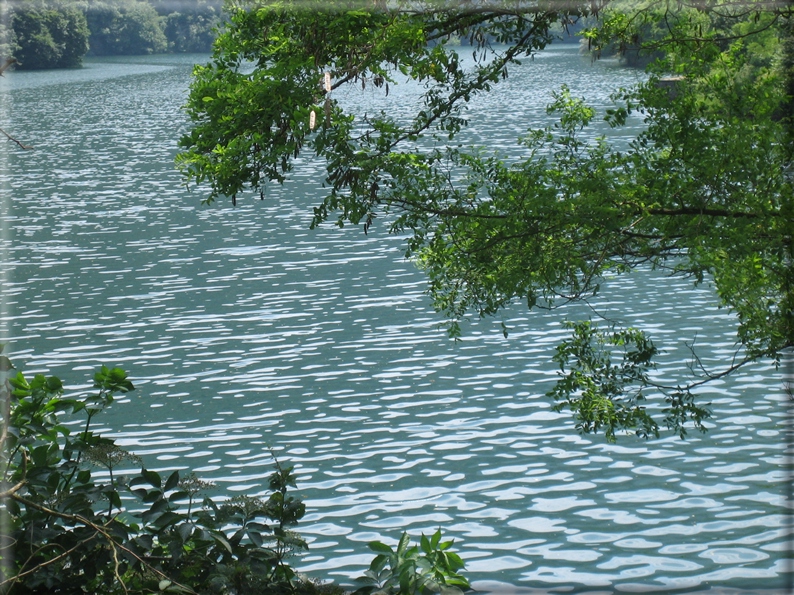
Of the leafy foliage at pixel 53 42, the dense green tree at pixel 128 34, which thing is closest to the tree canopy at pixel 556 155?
the leafy foliage at pixel 53 42

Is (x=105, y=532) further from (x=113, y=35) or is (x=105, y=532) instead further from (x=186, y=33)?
(x=186, y=33)

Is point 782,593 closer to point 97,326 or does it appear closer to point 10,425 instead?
point 10,425

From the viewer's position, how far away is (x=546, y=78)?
71.9 metres

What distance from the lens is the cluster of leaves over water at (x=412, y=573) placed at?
4.86 m

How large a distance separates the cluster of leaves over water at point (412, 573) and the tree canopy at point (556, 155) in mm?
3189

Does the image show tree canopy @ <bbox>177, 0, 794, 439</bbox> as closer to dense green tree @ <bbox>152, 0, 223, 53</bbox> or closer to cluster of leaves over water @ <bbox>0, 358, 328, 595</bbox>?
cluster of leaves over water @ <bbox>0, 358, 328, 595</bbox>

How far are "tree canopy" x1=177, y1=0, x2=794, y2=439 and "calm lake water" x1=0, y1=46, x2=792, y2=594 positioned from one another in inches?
38.5

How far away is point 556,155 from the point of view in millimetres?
9328

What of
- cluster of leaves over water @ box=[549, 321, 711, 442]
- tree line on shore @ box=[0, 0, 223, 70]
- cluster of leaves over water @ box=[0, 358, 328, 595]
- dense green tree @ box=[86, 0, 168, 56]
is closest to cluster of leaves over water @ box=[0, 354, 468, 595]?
cluster of leaves over water @ box=[0, 358, 328, 595]

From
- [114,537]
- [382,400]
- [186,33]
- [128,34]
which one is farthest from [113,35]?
[114,537]

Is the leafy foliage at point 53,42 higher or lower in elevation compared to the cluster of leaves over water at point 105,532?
higher

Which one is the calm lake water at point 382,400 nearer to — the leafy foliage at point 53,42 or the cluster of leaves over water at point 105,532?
the cluster of leaves over water at point 105,532

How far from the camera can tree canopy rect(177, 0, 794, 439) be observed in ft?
25.3

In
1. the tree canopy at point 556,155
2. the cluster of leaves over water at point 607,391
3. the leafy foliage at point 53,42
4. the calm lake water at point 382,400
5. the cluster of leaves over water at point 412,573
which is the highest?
the leafy foliage at point 53,42
